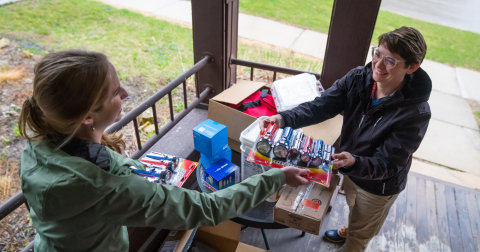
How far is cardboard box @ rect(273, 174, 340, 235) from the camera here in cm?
140

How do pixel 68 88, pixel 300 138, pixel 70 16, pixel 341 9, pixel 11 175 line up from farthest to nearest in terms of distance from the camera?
pixel 70 16 < pixel 11 175 < pixel 341 9 < pixel 300 138 < pixel 68 88

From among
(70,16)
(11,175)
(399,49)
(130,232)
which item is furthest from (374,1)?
(70,16)

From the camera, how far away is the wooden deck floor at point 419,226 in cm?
233

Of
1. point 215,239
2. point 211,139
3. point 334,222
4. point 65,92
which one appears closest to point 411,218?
point 334,222

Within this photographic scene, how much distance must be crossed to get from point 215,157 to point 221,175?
0.18m

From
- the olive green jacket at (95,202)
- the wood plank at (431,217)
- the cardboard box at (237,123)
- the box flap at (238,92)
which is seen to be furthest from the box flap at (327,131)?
the wood plank at (431,217)

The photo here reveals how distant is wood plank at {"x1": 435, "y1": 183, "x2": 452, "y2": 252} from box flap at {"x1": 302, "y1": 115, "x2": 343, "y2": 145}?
1362 millimetres

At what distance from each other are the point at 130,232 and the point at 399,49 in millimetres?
1967

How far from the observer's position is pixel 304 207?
4.72 feet

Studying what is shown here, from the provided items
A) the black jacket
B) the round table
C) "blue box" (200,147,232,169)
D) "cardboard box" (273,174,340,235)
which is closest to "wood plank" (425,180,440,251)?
the black jacket

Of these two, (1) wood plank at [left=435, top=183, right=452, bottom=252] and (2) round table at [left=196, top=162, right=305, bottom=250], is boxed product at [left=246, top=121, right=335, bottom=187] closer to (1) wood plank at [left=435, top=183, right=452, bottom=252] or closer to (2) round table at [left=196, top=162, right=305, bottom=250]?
(2) round table at [left=196, top=162, right=305, bottom=250]

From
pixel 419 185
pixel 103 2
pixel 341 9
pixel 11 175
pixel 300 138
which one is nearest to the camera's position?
pixel 300 138

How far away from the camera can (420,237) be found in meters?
2.42

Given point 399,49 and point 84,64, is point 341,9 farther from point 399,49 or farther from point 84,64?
point 84,64
